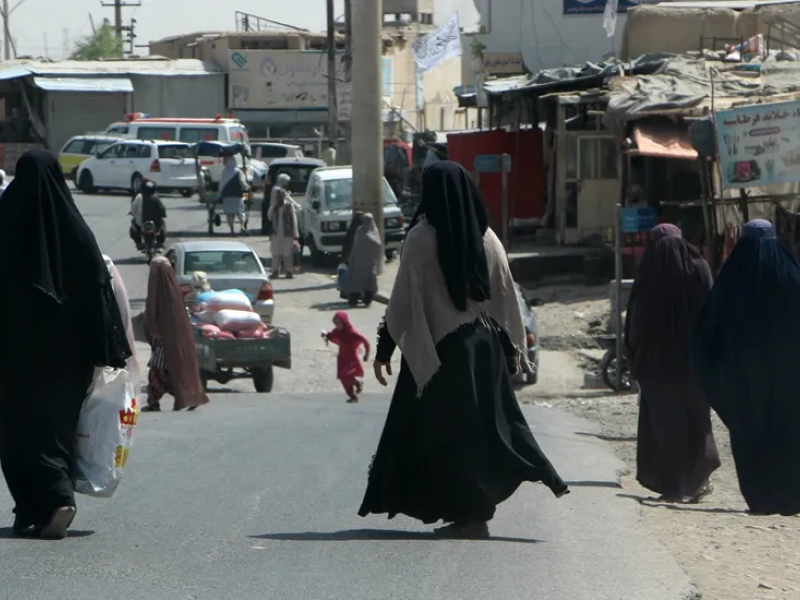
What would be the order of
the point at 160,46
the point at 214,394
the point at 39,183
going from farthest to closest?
the point at 160,46, the point at 214,394, the point at 39,183

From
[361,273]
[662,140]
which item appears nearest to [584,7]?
[361,273]

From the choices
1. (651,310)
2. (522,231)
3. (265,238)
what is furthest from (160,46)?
(651,310)

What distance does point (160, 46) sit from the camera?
2859 inches

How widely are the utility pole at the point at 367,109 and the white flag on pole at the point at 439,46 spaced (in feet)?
27.5

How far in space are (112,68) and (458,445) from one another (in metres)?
50.2

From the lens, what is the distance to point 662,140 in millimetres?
20531

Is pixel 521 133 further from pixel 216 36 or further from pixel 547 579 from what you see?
pixel 216 36

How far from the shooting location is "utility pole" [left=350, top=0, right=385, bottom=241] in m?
26.6

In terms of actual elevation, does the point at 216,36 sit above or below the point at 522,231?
above

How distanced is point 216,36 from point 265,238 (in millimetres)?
32735

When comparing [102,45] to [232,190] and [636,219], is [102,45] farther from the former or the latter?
[636,219]

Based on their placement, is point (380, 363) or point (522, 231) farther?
point (522, 231)

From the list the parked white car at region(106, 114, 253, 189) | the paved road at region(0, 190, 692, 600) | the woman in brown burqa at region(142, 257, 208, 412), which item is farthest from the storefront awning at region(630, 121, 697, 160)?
the parked white car at region(106, 114, 253, 189)

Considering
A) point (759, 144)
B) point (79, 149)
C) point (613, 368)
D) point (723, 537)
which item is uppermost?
point (759, 144)
